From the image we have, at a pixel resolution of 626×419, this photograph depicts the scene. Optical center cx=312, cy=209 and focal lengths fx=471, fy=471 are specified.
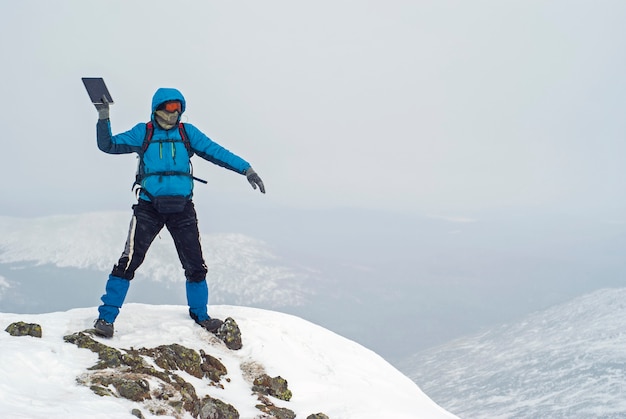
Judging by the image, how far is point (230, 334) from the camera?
8.93m

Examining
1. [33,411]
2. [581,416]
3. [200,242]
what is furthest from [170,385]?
[581,416]

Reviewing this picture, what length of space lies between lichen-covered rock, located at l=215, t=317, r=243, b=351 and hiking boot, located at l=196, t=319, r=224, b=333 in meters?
0.07

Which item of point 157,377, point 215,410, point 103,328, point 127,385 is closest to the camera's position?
point 127,385

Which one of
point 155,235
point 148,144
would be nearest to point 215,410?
point 155,235

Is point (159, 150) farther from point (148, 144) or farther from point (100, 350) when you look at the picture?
point (100, 350)

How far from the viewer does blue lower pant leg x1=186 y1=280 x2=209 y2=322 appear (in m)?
8.99

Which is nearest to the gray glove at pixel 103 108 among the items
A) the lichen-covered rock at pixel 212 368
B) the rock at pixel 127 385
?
the rock at pixel 127 385

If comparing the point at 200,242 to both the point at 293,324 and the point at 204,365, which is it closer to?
the point at 204,365

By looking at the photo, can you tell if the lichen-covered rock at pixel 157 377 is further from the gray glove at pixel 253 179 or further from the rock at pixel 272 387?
the gray glove at pixel 253 179

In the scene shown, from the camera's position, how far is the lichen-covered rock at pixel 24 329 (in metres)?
6.98

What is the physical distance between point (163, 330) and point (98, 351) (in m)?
1.69

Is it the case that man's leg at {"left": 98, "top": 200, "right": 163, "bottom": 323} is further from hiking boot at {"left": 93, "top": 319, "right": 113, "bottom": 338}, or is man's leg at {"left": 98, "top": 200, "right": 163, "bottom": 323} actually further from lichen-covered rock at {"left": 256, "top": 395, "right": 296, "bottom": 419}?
lichen-covered rock at {"left": 256, "top": 395, "right": 296, "bottom": 419}

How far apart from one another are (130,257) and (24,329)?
184 cm

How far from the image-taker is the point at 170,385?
641 cm
